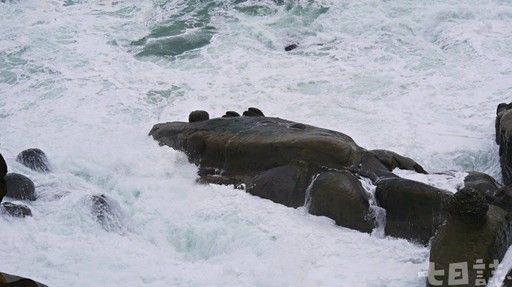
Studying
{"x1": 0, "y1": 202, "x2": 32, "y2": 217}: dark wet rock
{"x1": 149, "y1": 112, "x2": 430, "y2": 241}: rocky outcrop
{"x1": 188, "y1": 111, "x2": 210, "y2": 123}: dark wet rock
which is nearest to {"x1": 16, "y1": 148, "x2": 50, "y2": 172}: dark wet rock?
{"x1": 0, "y1": 202, "x2": 32, "y2": 217}: dark wet rock

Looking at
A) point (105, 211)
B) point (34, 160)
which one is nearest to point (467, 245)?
point (105, 211)

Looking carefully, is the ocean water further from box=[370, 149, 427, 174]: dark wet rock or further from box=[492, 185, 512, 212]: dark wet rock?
box=[492, 185, 512, 212]: dark wet rock

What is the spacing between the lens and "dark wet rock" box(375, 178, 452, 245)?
6773 mm

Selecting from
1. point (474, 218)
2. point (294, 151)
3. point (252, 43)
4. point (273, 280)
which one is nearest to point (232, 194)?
point (294, 151)

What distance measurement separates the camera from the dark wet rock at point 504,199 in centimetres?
661

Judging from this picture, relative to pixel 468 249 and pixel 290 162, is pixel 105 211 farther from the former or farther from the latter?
pixel 468 249

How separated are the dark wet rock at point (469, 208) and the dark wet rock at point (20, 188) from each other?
502cm

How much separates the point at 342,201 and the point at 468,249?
1.79 meters

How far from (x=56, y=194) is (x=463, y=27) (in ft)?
34.2

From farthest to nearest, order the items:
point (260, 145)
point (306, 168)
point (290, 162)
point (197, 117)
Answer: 1. point (197, 117)
2. point (260, 145)
3. point (290, 162)
4. point (306, 168)

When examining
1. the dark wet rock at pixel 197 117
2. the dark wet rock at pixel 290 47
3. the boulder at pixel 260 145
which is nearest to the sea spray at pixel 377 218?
the boulder at pixel 260 145

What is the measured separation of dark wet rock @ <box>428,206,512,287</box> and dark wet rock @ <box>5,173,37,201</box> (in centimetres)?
486

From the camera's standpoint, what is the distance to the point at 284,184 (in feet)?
25.0

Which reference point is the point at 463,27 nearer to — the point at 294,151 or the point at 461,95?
the point at 461,95
